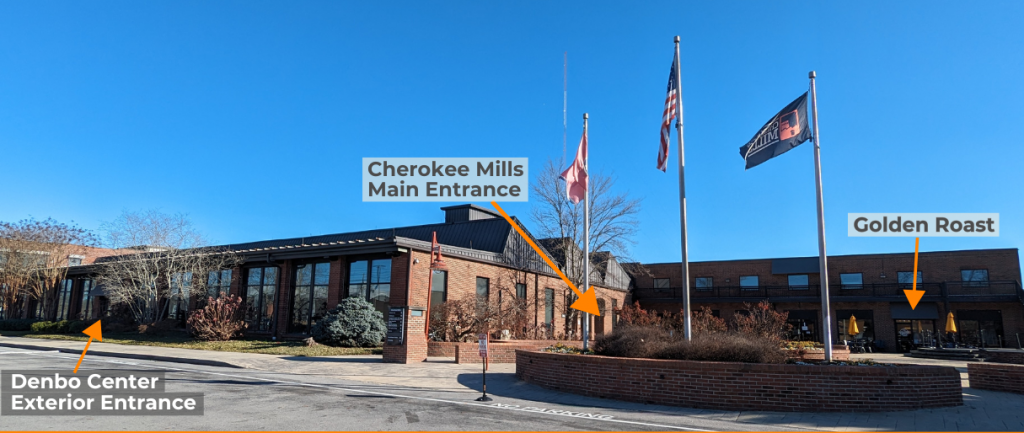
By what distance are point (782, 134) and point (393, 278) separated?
15.5 m

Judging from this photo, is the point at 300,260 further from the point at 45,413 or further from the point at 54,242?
the point at 54,242

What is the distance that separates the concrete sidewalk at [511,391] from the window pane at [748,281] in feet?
92.2

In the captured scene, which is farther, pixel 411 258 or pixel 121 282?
pixel 121 282

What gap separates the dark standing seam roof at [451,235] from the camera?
31359 mm

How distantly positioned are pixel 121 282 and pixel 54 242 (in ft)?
47.9

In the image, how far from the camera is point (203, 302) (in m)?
30.3

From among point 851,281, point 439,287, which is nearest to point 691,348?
point 439,287

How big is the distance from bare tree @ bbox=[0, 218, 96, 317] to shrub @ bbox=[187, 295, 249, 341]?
19.1m

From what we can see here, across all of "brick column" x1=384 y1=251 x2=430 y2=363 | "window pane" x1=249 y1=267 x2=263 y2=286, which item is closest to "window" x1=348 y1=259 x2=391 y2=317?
"brick column" x1=384 y1=251 x2=430 y2=363

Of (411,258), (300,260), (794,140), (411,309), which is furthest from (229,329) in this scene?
(794,140)

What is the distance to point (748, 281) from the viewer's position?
4300cm

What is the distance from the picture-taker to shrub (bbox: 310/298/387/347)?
22812 mm

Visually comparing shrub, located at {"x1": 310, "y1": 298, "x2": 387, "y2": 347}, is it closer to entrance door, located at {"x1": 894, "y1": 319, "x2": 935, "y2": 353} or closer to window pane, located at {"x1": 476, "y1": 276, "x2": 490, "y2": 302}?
window pane, located at {"x1": 476, "y1": 276, "x2": 490, "y2": 302}

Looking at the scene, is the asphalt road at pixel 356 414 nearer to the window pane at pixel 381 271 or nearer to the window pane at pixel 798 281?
the window pane at pixel 381 271
